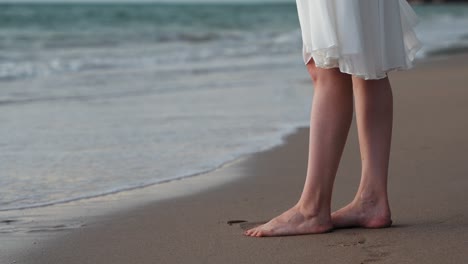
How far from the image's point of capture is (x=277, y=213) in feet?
11.2

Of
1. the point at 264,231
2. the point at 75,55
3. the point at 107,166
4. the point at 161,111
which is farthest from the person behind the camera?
the point at 75,55

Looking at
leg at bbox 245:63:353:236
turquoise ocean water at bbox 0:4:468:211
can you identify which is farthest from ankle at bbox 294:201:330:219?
turquoise ocean water at bbox 0:4:468:211

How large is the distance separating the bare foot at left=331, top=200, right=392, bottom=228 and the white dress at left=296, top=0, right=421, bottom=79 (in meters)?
0.46

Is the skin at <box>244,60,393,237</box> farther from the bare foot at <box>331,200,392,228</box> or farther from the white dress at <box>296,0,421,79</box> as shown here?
the white dress at <box>296,0,421,79</box>

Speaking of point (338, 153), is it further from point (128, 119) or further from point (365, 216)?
point (128, 119)

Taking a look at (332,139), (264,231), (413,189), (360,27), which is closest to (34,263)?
(264,231)

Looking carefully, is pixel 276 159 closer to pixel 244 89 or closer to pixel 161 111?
pixel 161 111

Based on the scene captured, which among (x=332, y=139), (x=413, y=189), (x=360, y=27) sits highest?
(x=360, y=27)

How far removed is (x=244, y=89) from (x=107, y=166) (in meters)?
4.12

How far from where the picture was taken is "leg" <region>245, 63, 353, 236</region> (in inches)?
117

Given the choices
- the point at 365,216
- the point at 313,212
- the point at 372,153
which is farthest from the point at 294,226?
the point at 372,153

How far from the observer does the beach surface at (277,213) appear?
8.97 feet

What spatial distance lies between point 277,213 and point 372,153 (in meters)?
0.51

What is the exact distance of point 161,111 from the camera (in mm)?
6812
